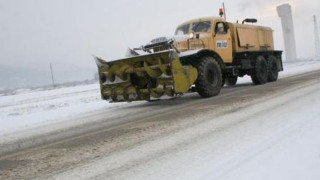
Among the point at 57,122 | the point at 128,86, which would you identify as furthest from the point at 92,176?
the point at 128,86

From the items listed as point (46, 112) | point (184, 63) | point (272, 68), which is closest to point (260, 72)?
point (272, 68)

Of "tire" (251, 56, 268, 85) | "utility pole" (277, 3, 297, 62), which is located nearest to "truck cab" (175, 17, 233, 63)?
"tire" (251, 56, 268, 85)

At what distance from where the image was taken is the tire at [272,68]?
59.2 ft

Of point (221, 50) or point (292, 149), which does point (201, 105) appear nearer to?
point (221, 50)

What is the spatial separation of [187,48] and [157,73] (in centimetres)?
204

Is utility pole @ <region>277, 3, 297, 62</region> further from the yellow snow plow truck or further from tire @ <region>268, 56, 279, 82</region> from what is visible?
the yellow snow plow truck

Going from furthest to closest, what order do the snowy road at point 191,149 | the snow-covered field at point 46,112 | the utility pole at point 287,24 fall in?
the utility pole at point 287,24, the snow-covered field at point 46,112, the snowy road at point 191,149

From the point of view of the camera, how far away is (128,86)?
12297mm

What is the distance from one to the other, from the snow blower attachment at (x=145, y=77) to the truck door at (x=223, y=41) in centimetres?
263

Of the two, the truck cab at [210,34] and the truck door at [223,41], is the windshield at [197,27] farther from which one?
the truck door at [223,41]

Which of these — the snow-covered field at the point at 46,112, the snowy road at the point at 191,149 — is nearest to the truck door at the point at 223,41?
the snow-covered field at the point at 46,112

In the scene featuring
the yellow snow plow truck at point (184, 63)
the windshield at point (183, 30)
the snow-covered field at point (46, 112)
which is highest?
the windshield at point (183, 30)

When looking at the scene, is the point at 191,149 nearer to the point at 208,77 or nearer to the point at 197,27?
the point at 208,77

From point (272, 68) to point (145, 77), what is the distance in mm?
8194
